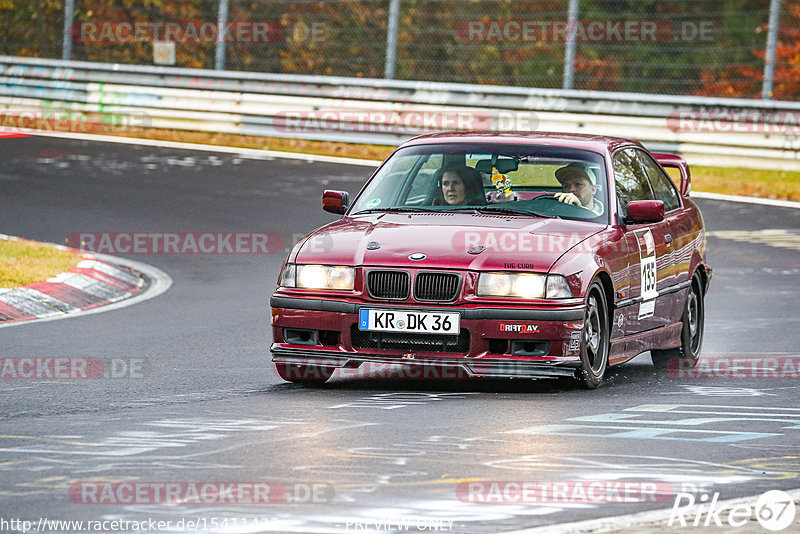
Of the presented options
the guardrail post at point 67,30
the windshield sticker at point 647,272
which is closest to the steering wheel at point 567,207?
the windshield sticker at point 647,272

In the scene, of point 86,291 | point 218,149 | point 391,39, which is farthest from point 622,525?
point 218,149

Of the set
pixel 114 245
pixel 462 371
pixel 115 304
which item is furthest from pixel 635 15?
pixel 462 371

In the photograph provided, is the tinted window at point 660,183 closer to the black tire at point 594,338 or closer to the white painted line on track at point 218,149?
the black tire at point 594,338

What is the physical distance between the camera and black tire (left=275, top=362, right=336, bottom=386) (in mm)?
9188

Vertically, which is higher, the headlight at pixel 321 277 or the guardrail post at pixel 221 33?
the guardrail post at pixel 221 33

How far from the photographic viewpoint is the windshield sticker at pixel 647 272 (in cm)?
977

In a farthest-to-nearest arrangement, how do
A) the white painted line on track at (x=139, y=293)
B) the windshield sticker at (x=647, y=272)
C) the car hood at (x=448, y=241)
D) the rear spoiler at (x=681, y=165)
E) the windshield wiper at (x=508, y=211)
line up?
the white painted line on track at (x=139, y=293)
the rear spoiler at (x=681, y=165)
the windshield sticker at (x=647, y=272)
the windshield wiper at (x=508, y=211)
the car hood at (x=448, y=241)

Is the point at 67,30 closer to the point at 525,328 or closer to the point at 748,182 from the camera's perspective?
the point at 748,182

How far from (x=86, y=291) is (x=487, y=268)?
5.52 m

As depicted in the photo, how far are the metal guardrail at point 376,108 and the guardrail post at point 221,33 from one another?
295 millimetres

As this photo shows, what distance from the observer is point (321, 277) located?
29.1 feet

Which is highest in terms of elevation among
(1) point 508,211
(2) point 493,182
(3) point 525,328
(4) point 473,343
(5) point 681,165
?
(5) point 681,165

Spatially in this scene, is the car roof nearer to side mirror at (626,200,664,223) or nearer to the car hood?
side mirror at (626,200,664,223)

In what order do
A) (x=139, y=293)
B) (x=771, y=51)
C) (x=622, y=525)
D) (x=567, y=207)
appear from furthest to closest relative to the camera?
(x=771, y=51), (x=139, y=293), (x=567, y=207), (x=622, y=525)
